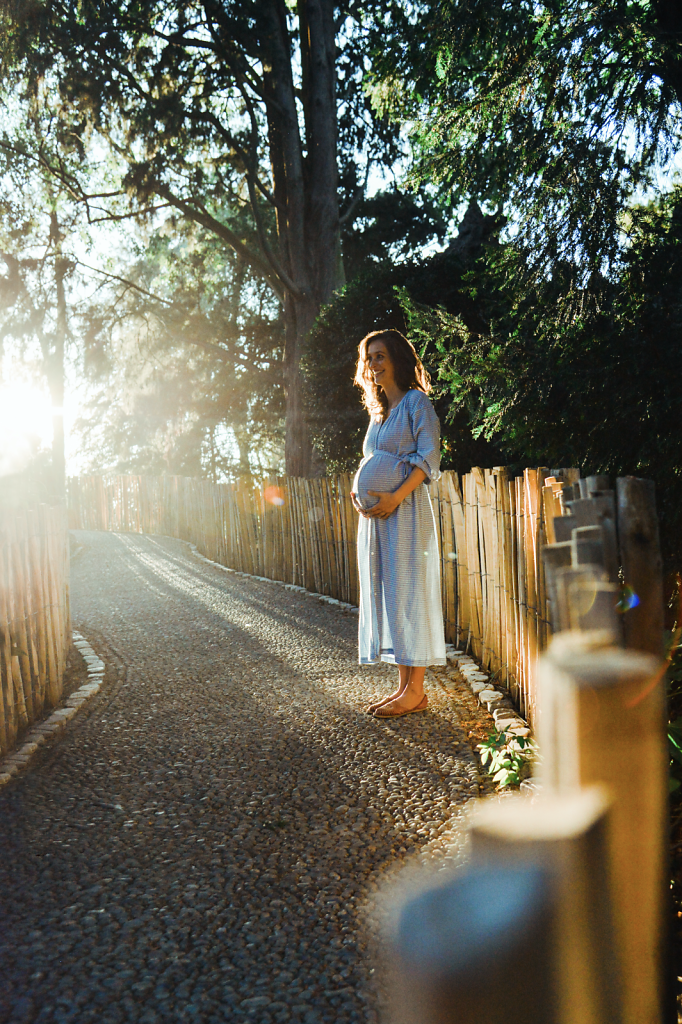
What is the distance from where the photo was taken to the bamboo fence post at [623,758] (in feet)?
3.79

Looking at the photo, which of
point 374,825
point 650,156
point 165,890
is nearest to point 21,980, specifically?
point 165,890

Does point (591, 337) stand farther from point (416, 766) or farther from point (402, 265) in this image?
point (402, 265)

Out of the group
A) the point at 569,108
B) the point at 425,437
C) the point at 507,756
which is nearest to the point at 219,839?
the point at 507,756

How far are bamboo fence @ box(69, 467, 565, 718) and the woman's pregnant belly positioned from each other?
0.56 meters

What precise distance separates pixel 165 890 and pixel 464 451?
5541mm

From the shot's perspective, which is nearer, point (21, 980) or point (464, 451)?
point (21, 980)

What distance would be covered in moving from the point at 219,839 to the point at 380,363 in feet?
7.38

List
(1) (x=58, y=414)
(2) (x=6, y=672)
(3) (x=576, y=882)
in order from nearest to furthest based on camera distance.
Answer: (3) (x=576, y=882)
(2) (x=6, y=672)
(1) (x=58, y=414)

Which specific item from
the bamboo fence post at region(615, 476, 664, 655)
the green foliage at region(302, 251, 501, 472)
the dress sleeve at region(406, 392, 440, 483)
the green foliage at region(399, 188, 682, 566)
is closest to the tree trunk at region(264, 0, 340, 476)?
the green foliage at region(302, 251, 501, 472)

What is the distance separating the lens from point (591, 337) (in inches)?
163

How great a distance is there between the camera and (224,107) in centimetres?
1207

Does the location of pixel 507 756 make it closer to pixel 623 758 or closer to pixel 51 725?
pixel 623 758

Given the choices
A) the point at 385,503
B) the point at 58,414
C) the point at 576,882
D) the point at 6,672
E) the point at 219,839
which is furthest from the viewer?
the point at 58,414

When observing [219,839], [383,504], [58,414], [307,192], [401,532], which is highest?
[307,192]
